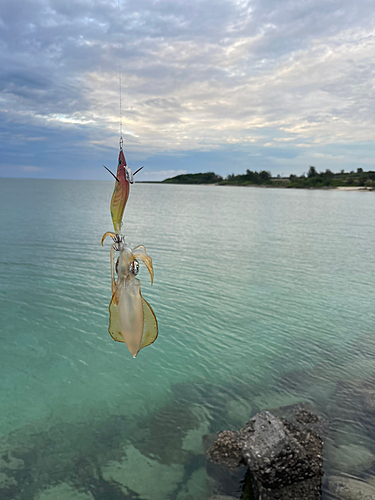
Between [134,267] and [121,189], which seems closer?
[121,189]

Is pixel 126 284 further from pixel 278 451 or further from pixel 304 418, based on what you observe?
pixel 304 418

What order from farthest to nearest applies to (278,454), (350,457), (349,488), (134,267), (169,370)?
(169,370), (350,457), (349,488), (278,454), (134,267)

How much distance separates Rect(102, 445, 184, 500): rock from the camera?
6.54 m

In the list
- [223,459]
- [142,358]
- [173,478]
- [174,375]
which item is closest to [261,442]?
[223,459]

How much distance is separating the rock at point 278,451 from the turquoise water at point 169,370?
3.19 ft

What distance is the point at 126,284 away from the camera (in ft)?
7.69

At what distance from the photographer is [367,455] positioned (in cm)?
734

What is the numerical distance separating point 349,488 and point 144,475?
3.73 metres

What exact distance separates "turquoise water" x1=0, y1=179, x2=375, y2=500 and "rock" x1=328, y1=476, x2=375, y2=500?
0.31 m

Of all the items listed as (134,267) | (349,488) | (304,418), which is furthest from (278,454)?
(134,267)

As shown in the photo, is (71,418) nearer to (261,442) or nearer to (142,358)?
(142,358)

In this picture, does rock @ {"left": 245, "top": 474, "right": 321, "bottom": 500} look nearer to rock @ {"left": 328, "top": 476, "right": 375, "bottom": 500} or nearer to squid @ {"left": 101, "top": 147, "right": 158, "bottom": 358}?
rock @ {"left": 328, "top": 476, "right": 375, "bottom": 500}

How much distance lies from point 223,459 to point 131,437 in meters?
2.09

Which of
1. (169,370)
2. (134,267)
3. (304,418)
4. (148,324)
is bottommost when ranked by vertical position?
(169,370)
